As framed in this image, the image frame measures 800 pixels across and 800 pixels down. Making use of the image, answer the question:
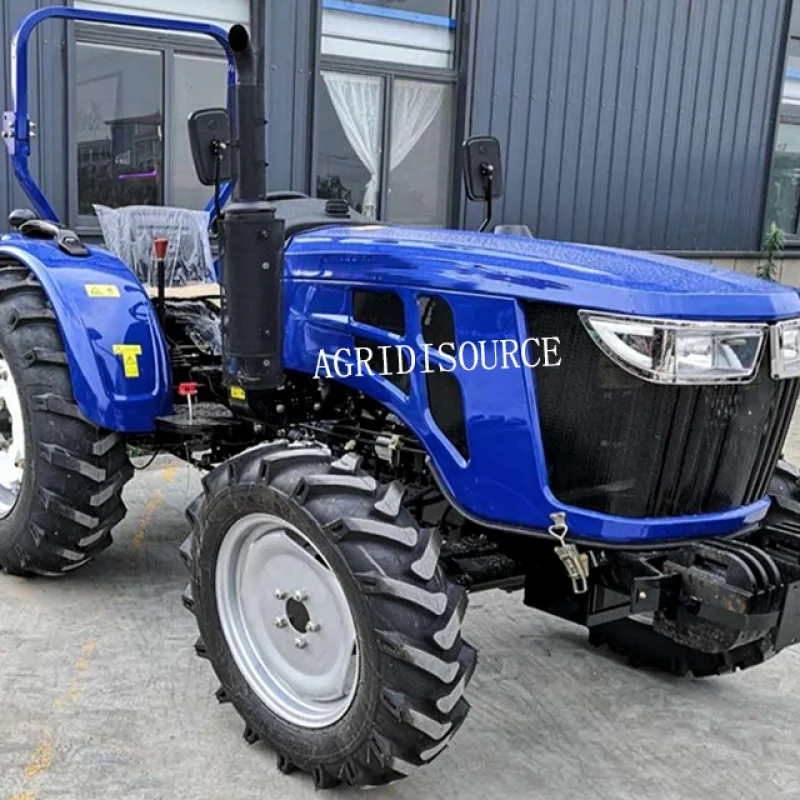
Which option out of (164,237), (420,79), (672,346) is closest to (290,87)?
(420,79)

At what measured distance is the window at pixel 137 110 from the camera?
23.4ft

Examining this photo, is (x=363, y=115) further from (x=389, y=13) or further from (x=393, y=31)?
(x=389, y=13)

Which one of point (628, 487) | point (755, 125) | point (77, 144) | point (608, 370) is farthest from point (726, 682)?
point (755, 125)

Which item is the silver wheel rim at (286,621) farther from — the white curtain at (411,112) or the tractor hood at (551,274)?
the white curtain at (411,112)

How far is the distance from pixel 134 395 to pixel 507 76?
244 inches

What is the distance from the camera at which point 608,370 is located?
2.63 m

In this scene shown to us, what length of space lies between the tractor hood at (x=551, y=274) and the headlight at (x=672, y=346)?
0.03 metres

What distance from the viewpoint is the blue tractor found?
2.56 m

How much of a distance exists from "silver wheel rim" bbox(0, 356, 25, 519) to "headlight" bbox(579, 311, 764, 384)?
2.51m

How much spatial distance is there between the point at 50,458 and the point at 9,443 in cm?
60

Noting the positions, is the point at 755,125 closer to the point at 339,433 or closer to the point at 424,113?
the point at 424,113

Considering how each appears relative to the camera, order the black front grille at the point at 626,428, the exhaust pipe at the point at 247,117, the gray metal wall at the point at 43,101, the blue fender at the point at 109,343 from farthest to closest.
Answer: the gray metal wall at the point at 43,101 → the blue fender at the point at 109,343 → the exhaust pipe at the point at 247,117 → the black front grille at the point at 626,428

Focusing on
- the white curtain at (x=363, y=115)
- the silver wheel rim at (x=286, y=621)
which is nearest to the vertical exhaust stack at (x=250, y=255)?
the silver wheel rim at (x=286, y=621)

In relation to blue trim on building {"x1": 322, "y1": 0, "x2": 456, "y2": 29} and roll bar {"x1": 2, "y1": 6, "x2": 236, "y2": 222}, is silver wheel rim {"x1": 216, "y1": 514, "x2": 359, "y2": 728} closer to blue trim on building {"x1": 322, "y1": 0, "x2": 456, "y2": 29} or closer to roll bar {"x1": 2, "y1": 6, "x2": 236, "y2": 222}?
roll bar {"x1": 2, "y1": 6, "x2": 236, "y2": 222}
